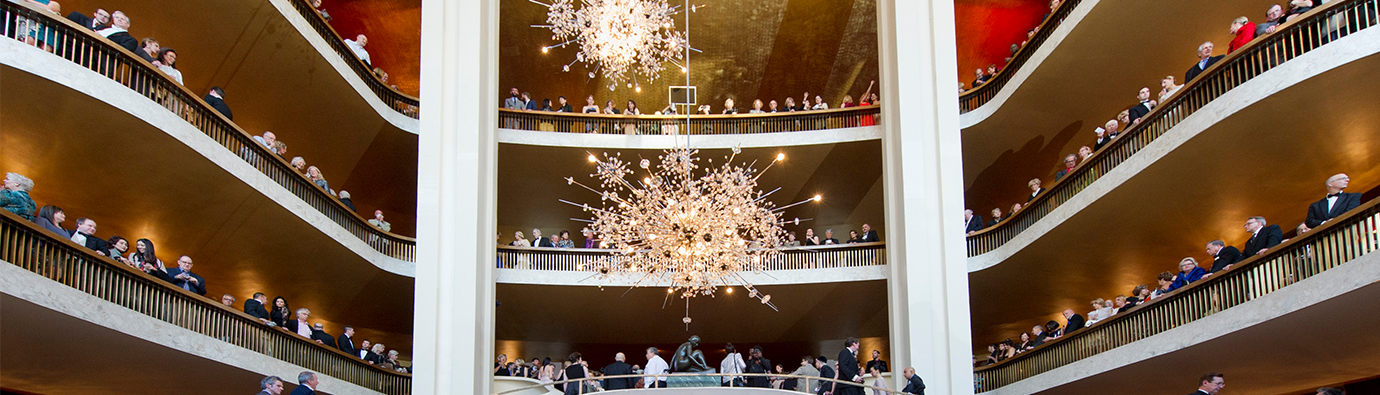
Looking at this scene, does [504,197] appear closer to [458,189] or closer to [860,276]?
[458,189]

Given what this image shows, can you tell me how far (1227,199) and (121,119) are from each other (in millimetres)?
11226

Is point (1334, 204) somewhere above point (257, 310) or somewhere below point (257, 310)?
above

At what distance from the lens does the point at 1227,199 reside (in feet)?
39.0

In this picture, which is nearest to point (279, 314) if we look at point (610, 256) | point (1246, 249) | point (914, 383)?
point (610, 256)

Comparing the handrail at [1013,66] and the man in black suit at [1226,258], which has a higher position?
the handrail at [1013,66]

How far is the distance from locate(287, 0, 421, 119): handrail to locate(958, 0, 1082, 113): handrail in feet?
26.4

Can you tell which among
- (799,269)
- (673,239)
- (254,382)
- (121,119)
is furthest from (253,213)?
(799,269)

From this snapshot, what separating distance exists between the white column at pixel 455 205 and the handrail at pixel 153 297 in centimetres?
108

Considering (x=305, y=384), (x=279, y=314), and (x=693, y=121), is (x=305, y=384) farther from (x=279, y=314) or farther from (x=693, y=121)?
(x=693, y=121)

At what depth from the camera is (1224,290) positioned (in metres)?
9.73

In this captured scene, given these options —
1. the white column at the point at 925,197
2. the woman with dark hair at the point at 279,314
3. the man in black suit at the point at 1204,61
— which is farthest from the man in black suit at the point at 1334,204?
the woman with dark hair at the point at 279,314

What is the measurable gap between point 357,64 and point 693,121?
5.58 m

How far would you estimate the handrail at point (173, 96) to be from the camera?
893cm

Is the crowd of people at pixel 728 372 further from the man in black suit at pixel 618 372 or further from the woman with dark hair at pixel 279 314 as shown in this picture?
the woman with dark hair at pixel 279 314
